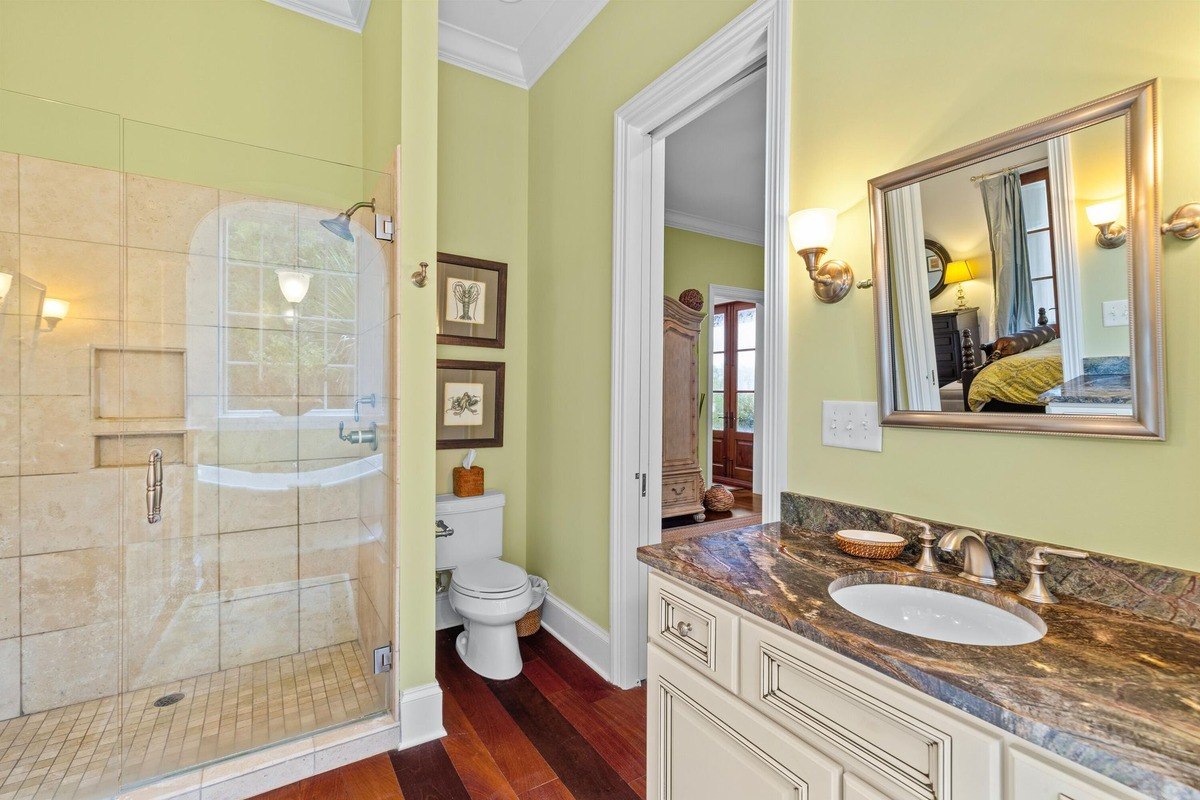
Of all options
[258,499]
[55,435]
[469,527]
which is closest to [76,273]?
[55,435]

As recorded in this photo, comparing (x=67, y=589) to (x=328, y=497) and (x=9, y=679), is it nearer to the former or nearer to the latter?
(x=9, y=679)

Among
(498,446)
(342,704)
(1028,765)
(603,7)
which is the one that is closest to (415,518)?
(342,704)

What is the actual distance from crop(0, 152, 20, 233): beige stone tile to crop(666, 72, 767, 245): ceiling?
2717 mm

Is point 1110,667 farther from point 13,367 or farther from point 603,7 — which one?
point 13,367

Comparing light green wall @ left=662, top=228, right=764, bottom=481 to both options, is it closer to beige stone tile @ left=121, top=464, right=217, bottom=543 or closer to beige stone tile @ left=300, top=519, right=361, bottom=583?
beige stone tile @ left=300, top=519, right=361, bottom=583

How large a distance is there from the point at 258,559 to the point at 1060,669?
7.75 feet

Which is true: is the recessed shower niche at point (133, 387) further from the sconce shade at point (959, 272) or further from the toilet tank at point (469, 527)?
the sconce shade at point (959, 272)

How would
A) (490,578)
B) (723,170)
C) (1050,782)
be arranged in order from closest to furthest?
(1050,782) < (490,578) < (723,170)

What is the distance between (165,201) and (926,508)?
8.92ft

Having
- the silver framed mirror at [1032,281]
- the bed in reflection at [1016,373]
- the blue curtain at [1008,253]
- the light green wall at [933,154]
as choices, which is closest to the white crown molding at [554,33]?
the light green wall at [933,154]

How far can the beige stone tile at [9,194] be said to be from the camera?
1.84m

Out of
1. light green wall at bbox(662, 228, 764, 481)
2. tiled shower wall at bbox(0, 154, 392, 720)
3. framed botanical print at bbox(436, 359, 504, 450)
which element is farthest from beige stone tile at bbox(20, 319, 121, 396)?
light green wall at bbox(662, 228, 764, 481)

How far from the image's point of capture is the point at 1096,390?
38.1 inches

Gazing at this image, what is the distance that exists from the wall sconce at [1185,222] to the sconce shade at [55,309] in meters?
3.00
